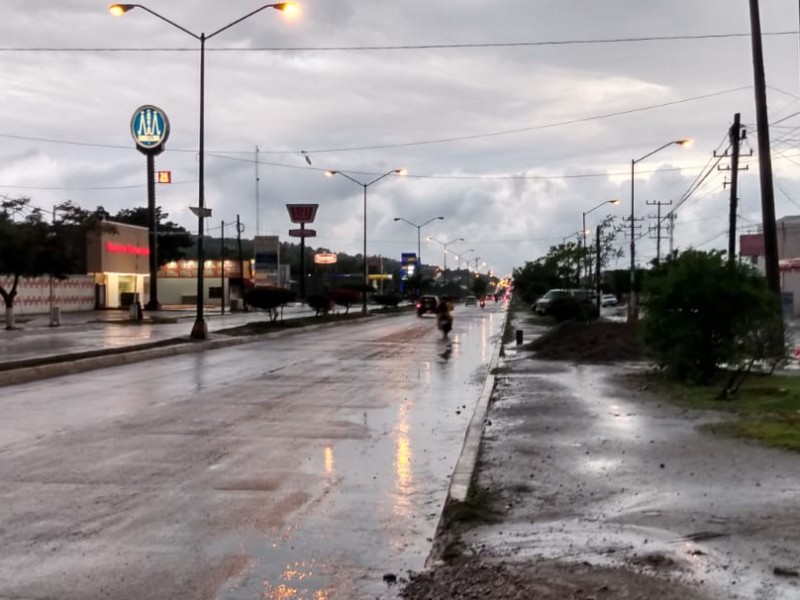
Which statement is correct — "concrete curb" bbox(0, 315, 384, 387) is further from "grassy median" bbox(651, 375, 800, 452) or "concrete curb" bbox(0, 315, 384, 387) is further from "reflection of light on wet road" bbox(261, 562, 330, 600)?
"reflection of light on wet road" bbox(261, 562, 330, 600)

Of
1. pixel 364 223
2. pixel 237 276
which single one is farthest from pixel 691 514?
pixel 237 276

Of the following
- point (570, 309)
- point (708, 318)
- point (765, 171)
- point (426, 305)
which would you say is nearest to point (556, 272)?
point (426, 305)

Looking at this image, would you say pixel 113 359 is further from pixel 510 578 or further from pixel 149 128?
pixel 149 128

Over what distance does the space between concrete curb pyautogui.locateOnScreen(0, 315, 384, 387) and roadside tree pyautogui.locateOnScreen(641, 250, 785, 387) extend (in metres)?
12.3

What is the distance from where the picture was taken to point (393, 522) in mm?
6953

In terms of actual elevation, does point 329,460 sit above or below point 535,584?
below

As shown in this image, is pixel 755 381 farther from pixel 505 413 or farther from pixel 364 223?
pixel 364 223

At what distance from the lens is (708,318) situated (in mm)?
15242

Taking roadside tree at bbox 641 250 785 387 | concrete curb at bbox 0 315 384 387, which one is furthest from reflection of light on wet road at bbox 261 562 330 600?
concrete curb at bbox 0 315 384 387

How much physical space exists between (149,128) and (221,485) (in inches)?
1903

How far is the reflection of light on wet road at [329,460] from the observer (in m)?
8.87

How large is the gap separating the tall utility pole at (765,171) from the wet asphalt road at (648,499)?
7358 millimetres

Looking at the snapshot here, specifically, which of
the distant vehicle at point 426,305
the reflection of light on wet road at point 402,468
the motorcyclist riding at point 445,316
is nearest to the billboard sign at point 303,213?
the distant vehicle at point 426,305

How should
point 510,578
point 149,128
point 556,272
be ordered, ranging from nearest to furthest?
1. point 510,578
2. point 149,128
3. point 556,272
